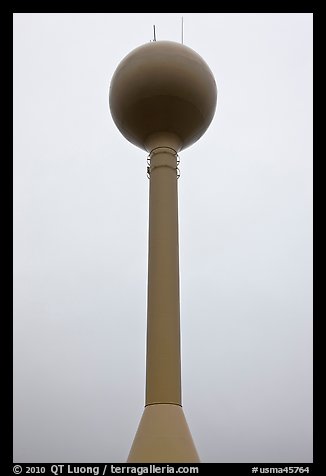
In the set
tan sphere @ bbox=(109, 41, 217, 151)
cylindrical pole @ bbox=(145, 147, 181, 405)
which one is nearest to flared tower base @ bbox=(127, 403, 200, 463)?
cylindrical pole @ bbox=(145, 147, 181, 405)

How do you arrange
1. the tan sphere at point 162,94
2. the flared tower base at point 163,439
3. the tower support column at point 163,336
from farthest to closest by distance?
the tan sphere at point 162,94 → the tower support column at point 163,336 → the flared tower base at point 163,439

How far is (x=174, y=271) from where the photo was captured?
11.0m

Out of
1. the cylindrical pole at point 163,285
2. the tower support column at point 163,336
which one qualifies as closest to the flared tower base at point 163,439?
the tower support column at point 163,336

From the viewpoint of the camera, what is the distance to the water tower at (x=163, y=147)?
996cm

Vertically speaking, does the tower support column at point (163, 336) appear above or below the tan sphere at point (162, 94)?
below

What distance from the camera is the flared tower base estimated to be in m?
9.12

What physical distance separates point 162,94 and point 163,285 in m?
4.19

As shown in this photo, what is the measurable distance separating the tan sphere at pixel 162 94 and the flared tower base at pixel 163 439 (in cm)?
573

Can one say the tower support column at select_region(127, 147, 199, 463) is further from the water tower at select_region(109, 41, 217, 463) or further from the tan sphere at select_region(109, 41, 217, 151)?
the tan sphere at select_region(109, 41, 217, 151)

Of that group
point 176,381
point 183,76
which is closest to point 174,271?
point 176,381

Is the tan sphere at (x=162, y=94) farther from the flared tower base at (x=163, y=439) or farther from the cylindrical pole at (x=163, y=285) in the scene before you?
the flared tower base at (x=163, y=439)

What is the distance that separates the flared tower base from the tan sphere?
5.73 metres
